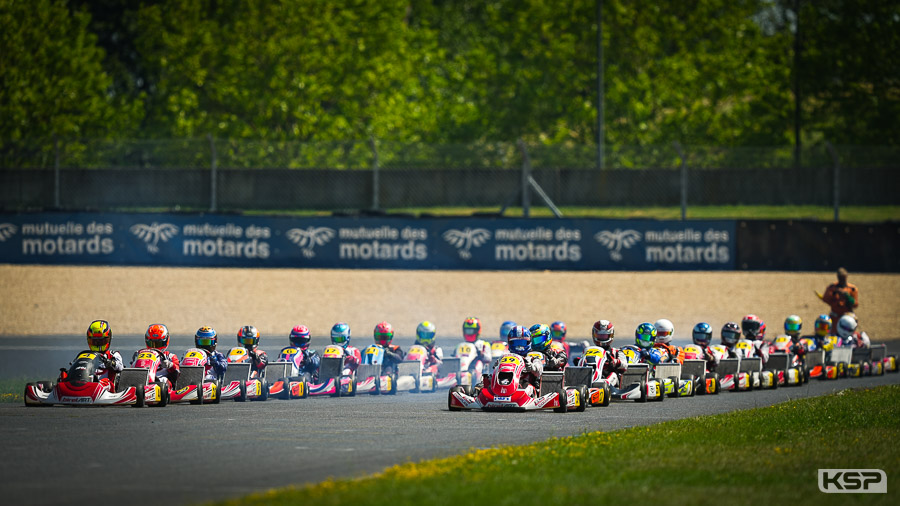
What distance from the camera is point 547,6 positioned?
50.0 m

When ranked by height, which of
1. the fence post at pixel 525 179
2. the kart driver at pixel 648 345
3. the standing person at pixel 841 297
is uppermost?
the fence post at pixel 525 179

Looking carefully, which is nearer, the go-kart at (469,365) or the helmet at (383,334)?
the helmet at (383,334)

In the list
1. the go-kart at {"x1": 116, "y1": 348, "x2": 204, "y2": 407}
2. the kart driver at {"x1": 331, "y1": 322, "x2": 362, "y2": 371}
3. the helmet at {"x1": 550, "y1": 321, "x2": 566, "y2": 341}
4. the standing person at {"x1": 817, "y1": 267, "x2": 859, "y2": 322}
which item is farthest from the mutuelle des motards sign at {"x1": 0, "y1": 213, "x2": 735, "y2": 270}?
the go-kart at {"x1": 116, "y1": 348, "x2": 204, "y2": 407}

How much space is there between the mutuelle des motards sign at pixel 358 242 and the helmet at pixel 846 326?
481 centimetres

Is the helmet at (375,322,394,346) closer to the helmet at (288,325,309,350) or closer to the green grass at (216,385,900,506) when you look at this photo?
the helmet at (288,325,309,350)

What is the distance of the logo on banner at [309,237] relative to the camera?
94.8 feet

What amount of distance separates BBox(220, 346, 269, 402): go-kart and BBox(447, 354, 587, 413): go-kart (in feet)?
10.2

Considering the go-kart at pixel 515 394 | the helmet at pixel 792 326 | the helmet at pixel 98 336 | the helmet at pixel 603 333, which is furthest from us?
the helmet at pixel 792 326

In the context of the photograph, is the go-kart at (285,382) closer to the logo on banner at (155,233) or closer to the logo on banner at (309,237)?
the logo on banner at (309,237)

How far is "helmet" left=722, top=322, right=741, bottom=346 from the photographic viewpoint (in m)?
20.3

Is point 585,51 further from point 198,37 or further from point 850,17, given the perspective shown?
point 198,37

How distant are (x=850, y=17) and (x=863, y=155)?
16052mm

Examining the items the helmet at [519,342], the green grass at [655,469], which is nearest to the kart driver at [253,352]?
the helmet at [519,342]

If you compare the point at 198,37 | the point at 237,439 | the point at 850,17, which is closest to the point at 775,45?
the point at 850,17
